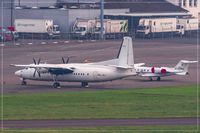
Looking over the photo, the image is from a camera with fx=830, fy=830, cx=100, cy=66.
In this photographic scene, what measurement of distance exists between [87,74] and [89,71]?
0.27m

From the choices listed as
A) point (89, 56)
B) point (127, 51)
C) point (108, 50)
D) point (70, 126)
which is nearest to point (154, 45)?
point (108, 50)

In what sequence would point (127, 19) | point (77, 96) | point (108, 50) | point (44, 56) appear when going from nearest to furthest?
point (77, 96)
point (44, 56)
point (108, 50)
point (127, 19)

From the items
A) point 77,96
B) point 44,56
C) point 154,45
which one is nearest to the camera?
point 77,96

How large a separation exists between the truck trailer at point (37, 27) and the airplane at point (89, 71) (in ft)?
172

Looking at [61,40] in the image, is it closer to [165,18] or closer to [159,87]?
[165,18]

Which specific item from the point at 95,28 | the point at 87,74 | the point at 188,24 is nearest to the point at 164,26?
the point at 188,24

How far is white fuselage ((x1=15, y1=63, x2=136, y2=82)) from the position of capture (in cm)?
5962

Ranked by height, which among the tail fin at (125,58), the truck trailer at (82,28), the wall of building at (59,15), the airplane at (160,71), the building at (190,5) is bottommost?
the airplane at (160,71)

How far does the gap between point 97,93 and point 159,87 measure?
22.3 ft

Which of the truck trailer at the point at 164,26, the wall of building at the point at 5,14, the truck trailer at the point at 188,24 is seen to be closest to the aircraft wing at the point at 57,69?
the truck trailer at the point at 164,26

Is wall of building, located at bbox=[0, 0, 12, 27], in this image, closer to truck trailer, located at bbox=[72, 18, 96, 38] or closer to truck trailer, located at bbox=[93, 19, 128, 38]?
truck trailer, located at bbox=[72, 18, 96, 38]

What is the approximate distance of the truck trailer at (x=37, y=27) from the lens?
114000mm

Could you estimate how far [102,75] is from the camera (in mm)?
59750

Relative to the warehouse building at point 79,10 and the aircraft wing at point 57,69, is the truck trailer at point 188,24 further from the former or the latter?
the aircraft wing at point 57,69
